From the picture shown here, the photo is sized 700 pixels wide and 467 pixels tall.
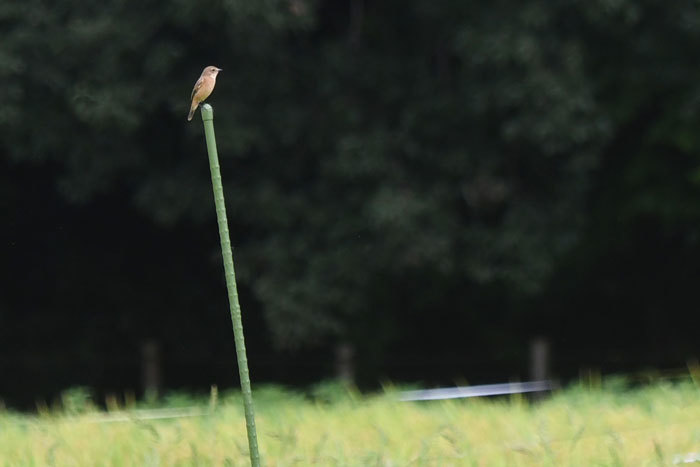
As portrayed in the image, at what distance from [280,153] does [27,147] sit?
2340 millimetres

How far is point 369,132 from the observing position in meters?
12.8

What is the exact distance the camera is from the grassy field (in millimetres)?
5781

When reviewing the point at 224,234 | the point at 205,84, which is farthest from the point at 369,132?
the point at 224,234

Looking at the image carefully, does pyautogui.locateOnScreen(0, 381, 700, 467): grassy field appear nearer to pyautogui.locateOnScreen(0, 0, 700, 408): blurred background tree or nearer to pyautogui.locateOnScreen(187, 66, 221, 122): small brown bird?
pyautogui.locateOnScreen(187, 66, 221, 122): small brown bird

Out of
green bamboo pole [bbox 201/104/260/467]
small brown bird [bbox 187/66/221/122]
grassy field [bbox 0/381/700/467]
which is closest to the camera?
green bamboo pole [bbox 201/104/260/467]

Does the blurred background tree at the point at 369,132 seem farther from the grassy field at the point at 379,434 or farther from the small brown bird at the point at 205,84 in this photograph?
the small brown bird at the point at 205,84

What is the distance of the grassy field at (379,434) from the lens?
228 inches

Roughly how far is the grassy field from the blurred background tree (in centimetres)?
470

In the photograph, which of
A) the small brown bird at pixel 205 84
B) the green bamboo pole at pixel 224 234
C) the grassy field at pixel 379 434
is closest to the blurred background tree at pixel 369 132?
the grassy field at pixel 379 434

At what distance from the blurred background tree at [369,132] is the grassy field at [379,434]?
185 inches

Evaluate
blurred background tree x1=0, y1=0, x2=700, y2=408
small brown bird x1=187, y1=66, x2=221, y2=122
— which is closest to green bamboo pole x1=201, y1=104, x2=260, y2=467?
small brown bird x1=187, y1=66, x2=221, y2=122

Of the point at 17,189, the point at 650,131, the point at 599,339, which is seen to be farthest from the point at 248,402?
the point at 599,339

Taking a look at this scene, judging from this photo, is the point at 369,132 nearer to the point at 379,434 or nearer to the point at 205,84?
the point at 379,434

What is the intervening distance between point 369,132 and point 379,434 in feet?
22.0
